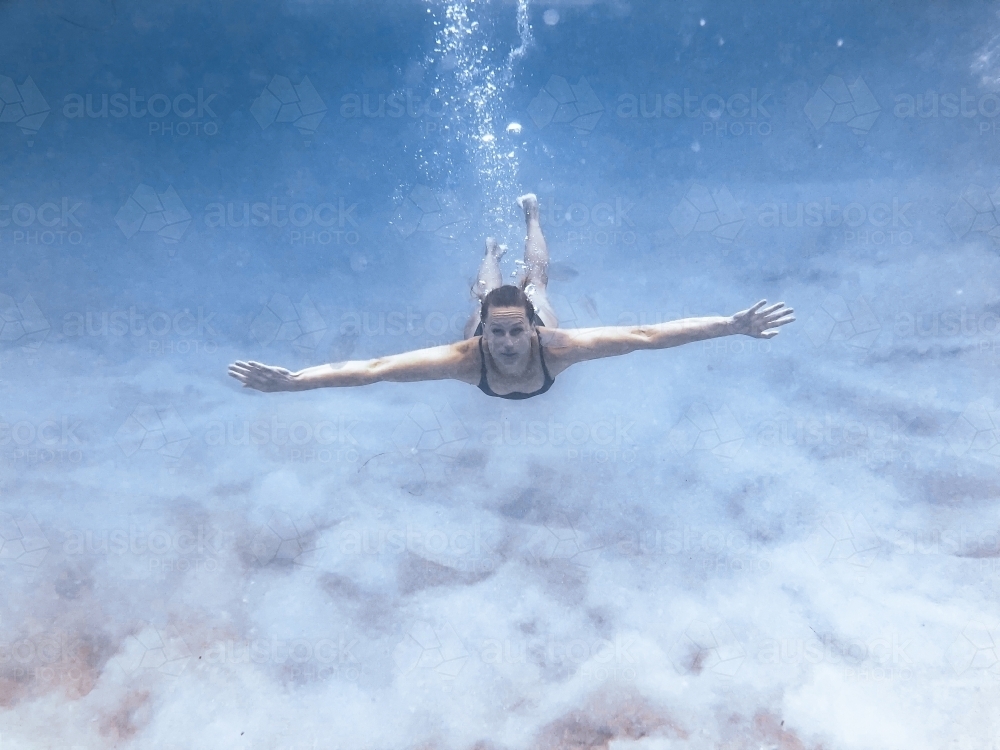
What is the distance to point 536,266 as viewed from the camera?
25.3 feet

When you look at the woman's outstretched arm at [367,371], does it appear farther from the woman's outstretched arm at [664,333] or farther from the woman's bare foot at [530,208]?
the woman's bare foot at [530,208]

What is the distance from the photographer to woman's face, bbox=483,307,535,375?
192 inches

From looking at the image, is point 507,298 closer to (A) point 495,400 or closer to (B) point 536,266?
(B) point 536,266

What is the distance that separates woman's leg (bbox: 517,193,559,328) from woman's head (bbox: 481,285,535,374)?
49.4 inches

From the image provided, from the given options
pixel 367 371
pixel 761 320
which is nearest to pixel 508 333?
pixel 367 371

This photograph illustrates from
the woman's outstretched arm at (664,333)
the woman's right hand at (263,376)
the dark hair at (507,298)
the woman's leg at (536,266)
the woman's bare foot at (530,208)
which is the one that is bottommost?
the woman's right hand at (263,376)

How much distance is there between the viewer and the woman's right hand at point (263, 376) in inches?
179

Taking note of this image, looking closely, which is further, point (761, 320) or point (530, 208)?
point (530, 208)

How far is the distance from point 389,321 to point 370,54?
247 inches

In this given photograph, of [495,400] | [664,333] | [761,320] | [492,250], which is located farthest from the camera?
[495,400]

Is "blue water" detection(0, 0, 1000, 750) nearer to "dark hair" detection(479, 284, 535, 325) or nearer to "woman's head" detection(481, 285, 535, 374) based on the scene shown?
"woman's head" detection(481, 285, 535, 374)

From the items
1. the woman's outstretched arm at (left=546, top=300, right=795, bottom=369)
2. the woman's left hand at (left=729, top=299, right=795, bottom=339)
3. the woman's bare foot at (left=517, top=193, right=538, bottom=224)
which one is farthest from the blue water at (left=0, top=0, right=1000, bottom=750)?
the woman's left hand at (left=729, top=299, right=795, bottom=339)

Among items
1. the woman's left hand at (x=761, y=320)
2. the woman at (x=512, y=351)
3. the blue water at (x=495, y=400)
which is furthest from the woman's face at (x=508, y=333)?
the blue water at (x=495, y=400)

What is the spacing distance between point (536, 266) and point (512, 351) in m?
3.04
